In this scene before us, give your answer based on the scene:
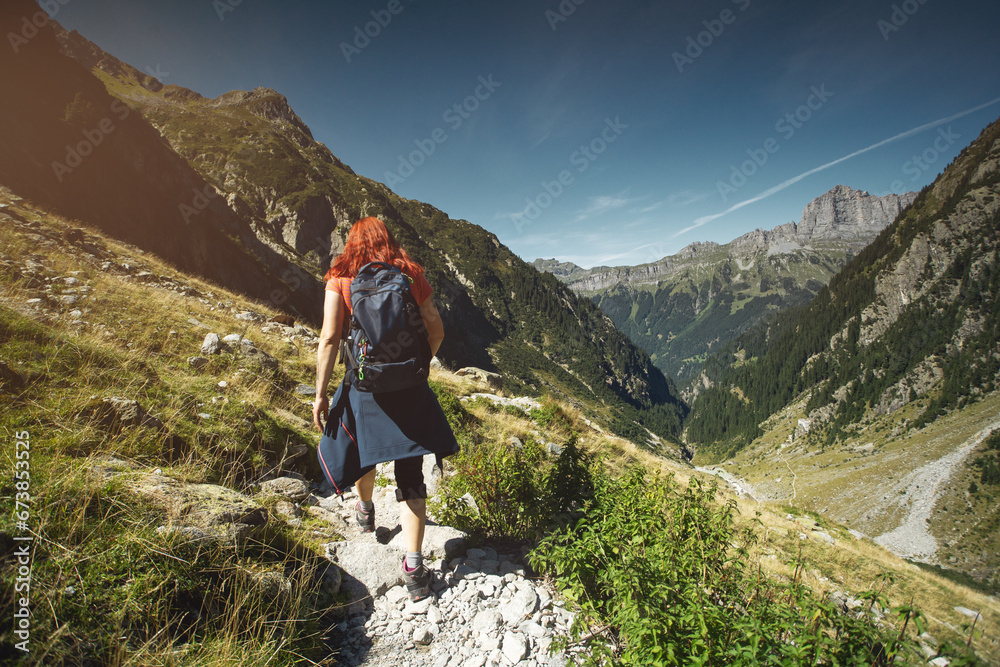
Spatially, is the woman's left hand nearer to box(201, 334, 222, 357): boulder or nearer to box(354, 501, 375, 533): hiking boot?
box(354, 501, 375, 533): hiking boot

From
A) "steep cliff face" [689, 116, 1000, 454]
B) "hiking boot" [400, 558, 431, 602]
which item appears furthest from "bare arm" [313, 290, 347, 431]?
"steep cliff face" [689, 116, 1000, 454]

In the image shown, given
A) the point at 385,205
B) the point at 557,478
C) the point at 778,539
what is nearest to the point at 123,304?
the point at 557,478

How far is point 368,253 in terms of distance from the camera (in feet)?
11.2

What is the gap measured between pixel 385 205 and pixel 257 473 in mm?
130382

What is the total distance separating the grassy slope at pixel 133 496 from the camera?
6.44ft

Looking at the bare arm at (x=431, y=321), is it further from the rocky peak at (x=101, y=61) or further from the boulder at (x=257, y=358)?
the rocky peak at (x=101, y=61)

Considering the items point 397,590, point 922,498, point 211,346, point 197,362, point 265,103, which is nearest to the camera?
point 397,590

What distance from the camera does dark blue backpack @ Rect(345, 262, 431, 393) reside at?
9.62ft

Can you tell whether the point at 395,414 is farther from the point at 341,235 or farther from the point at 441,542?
the point at 341,235

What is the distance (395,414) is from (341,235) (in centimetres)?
8540

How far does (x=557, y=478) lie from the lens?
4.41m

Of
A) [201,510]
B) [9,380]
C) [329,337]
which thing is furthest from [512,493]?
[9,380]

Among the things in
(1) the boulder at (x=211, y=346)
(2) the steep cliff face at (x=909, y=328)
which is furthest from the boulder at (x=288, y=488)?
(2) the steep cliff face at (x=909, y=328)

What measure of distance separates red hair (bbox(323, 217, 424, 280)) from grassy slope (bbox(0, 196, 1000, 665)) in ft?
7.32
